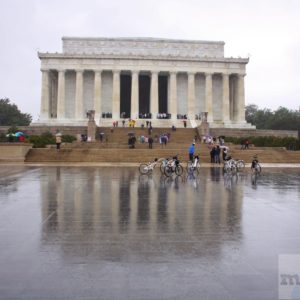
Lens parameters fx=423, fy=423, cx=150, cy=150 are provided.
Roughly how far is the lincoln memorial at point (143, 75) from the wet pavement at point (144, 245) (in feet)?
176

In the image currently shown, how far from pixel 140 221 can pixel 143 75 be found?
65031 mm

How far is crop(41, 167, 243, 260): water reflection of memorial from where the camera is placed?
684cm

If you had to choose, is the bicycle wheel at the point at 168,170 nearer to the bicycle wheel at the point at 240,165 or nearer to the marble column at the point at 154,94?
the bicycle wheel at the point at 240,165

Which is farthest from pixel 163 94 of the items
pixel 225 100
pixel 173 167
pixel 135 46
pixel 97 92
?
pixel 173 167

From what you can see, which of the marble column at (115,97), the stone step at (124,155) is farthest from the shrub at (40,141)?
the marble column at (115,97)

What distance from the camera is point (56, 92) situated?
71.3m

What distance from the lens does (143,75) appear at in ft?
238

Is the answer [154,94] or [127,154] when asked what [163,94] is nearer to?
[154,94]

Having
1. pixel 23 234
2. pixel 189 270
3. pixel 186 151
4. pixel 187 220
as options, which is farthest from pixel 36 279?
pixel 186 151

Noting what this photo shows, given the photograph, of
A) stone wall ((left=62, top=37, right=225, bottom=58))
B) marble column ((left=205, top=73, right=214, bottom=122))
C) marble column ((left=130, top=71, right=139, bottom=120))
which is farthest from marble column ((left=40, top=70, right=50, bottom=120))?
marble column ((left=205, top=73, right=214, bottom=122))

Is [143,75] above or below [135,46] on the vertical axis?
below

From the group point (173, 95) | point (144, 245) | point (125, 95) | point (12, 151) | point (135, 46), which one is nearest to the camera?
point (144, 245)

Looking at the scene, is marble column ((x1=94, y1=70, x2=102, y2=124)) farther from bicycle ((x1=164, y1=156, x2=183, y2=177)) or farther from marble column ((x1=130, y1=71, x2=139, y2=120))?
bicycle ((x1=164, y1=156, x2=183, y2=177))

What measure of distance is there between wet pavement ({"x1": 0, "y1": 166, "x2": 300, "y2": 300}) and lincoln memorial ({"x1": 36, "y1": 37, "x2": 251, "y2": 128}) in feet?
176
